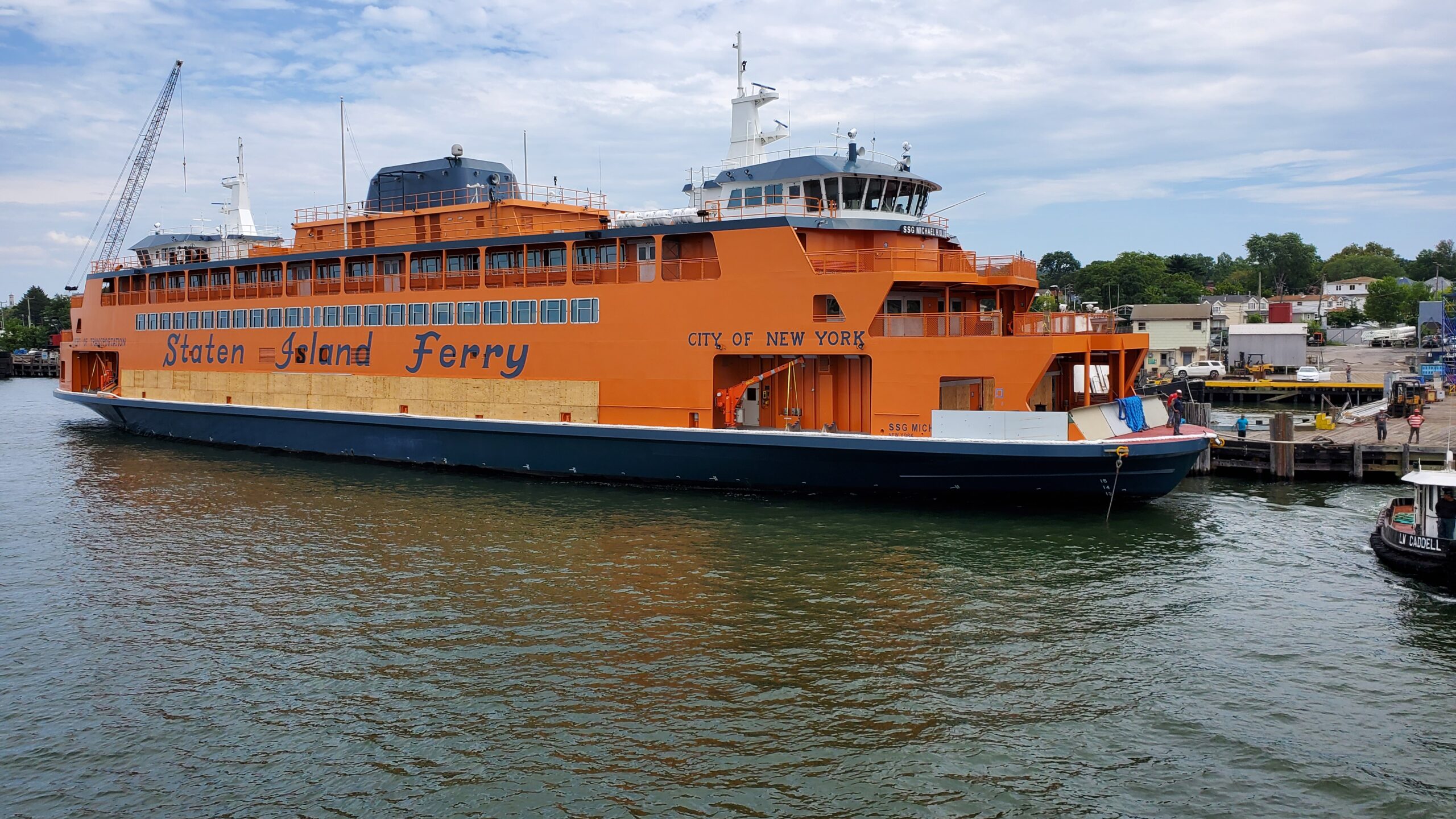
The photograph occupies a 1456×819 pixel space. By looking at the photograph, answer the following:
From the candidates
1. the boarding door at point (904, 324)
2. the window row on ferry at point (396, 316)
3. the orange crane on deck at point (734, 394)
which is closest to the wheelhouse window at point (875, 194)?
the boarding door at point (904, 324)

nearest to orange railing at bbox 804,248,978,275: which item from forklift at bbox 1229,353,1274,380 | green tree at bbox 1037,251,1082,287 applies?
forklift at bbox 1229,353,1274,380

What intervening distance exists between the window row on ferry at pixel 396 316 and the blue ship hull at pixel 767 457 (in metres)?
2.74

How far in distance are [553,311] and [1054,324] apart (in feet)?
40.1

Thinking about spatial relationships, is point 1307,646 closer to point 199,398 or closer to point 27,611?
point 27,611

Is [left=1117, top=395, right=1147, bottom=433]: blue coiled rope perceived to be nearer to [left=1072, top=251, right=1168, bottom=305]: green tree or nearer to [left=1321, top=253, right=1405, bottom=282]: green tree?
[left=1072, top=251, right=1168, bottom=305]: green tree

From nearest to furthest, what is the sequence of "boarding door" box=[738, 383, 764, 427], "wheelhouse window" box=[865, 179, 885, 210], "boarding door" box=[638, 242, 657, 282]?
"wheelhouse window" box=[865, 179, 885, 210] < "boarding door" box=[738, 383, 764, 427] < "boarding door" box=[638, 242, 657, 282]

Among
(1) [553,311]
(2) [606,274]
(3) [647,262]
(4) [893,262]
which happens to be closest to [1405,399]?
(4) [893,262]

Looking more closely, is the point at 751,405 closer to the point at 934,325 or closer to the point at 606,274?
the point at 934,325

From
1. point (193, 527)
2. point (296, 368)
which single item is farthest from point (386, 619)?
point (296, 368)

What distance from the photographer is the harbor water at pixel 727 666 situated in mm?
9258

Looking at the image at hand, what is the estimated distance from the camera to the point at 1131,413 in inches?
786

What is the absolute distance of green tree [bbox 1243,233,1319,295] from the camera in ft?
412

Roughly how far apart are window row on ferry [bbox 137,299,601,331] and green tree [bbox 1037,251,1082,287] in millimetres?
102623

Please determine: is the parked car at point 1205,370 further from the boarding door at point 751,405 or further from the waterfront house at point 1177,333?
the boarding door at point 751,405
